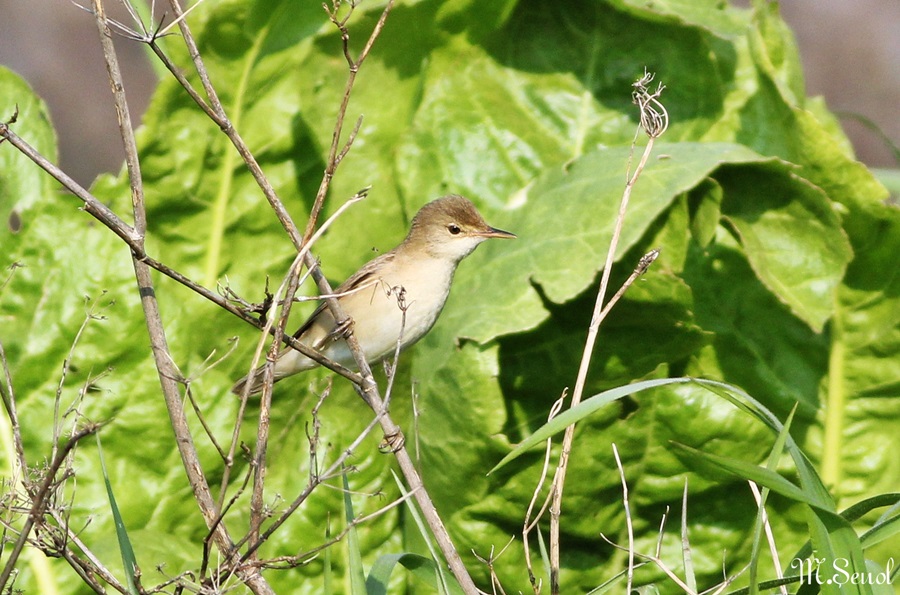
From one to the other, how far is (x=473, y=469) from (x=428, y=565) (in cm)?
91

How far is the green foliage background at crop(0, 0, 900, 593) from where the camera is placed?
302 centimetres

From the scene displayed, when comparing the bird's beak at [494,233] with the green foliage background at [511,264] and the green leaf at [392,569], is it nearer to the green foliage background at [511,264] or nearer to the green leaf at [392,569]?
the green foliage background at [511,264]

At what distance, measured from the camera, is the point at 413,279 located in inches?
126

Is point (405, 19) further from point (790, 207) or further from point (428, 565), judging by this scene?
point (428, 565)

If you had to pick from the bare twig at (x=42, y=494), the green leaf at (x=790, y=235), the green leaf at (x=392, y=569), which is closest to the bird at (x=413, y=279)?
the green leaf at (x=790, y=235)

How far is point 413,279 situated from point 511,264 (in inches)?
12.7

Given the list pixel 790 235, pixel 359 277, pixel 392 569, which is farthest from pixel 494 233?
pixel 392 569

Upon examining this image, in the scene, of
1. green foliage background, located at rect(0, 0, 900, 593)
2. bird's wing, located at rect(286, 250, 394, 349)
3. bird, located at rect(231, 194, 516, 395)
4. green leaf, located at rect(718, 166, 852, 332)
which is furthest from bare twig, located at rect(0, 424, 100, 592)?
green leaf, located at rect(718, 166, 852, 332)

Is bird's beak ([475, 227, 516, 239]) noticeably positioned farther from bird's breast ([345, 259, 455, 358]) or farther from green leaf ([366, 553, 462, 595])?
green leaf ([366, 553, 462, 595])

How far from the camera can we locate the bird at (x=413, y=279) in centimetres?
317

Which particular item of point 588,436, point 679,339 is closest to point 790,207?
point 679,339

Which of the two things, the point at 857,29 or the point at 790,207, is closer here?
the point at 790,207

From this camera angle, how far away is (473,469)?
9.94 feet

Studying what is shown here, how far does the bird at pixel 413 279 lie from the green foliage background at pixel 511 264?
0.26ft
